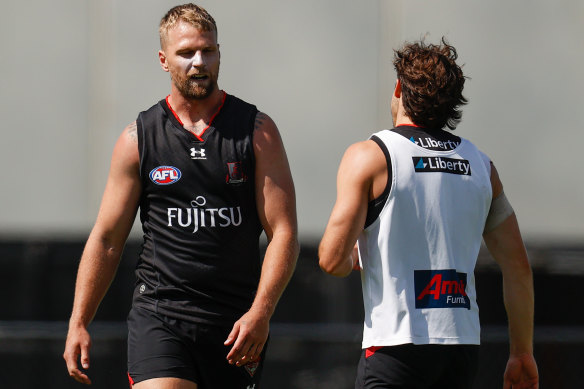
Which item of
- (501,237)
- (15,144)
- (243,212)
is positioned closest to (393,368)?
(501,237)

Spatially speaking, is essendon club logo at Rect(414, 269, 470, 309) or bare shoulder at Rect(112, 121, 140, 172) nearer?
essendon club logo at Rect(414, 269, 470, 309)

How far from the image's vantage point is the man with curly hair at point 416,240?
10.4ft

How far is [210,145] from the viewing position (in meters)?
3.72

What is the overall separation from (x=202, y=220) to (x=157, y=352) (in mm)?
537

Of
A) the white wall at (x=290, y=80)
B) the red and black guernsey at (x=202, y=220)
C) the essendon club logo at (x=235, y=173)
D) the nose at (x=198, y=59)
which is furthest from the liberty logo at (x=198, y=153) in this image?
the white wall at (x=290, y=80)

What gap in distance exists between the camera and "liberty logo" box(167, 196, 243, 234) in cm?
368


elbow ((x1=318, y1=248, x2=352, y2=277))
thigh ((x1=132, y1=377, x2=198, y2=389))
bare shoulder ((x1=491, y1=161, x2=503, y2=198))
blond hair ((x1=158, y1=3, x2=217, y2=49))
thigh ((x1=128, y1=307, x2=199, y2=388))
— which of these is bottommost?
thigh ((x1=132, y1=377, x2=198, y2=389))

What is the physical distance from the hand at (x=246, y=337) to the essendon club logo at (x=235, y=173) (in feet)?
1.73

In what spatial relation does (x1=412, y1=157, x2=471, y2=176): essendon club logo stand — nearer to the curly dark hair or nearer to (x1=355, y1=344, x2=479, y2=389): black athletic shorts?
the curly dark hair

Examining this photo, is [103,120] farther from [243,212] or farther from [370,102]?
[243,212]

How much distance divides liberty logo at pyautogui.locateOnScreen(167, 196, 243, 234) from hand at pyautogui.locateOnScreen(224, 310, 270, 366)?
0.40m

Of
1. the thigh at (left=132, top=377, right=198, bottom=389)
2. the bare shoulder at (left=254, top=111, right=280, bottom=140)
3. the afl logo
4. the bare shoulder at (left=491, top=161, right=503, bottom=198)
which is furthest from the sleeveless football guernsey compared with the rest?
the afl logo

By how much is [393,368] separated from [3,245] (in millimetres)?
4494

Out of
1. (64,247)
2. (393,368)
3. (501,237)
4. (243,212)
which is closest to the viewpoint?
(393,368)
